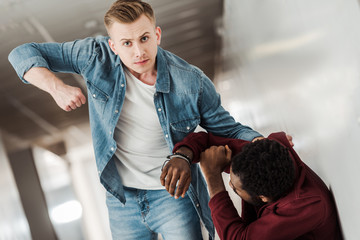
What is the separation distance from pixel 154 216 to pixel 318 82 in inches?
21.0

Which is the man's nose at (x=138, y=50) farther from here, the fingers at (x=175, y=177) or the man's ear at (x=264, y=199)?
the man's ear at (x=264, y=199)

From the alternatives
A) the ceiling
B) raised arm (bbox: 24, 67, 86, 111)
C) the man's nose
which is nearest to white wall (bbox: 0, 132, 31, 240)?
the ceiling

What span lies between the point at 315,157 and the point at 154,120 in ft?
1.29

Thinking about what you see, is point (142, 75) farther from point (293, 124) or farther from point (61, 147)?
point (61, 147)

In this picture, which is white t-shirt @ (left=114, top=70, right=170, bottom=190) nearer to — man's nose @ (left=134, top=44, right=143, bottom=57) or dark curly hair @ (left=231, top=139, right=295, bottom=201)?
man's nose @ (left=134, top=44, right=143, bottom=57)

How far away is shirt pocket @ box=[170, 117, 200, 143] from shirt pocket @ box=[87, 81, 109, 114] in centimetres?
18

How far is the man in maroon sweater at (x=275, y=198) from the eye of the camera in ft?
2.44

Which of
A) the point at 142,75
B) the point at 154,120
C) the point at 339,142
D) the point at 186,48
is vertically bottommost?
the point at 339,142

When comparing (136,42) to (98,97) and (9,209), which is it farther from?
(9,209)

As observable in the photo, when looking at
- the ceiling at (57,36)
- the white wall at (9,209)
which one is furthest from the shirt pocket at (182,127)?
the white wall at (9,209)

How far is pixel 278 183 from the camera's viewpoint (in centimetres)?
76

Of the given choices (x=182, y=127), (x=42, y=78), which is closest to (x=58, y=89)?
(x=42, y=78)

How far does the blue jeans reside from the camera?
105 cm

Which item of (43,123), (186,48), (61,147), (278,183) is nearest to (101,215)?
(61,147)
